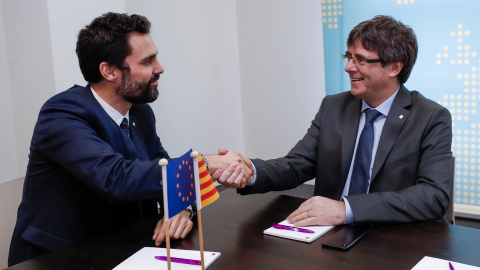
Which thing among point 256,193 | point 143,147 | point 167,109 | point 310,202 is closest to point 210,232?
point 310,202

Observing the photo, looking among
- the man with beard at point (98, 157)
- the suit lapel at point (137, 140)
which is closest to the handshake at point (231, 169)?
the man with beard at point (98, 157)

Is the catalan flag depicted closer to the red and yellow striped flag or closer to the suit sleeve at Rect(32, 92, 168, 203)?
the red and yellow striped flag

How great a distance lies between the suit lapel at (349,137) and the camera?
2303 millimetres

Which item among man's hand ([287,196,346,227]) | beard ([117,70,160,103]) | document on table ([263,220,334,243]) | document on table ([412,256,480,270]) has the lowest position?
document on table ([263,220,334,243])

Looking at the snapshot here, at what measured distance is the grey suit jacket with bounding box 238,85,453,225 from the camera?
5.91ft

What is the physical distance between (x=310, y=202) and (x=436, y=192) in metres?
0.54

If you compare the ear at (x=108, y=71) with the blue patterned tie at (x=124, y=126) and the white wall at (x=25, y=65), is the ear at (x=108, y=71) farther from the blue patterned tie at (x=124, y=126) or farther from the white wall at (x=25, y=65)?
the white wall at (x=25, y=65)

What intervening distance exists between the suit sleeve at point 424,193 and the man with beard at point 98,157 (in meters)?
0.59

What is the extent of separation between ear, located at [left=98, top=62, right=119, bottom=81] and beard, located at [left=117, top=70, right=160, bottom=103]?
36 millimetres

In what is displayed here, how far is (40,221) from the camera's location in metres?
1.93

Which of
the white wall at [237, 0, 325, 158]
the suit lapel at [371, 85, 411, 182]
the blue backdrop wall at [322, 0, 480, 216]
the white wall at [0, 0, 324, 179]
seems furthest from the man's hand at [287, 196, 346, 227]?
the white wall at [237, 0, 325, 158]

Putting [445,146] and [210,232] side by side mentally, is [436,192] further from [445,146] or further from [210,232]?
[210,232]

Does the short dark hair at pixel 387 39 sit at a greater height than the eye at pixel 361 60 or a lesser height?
greater

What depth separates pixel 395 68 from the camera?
7.70 ft
